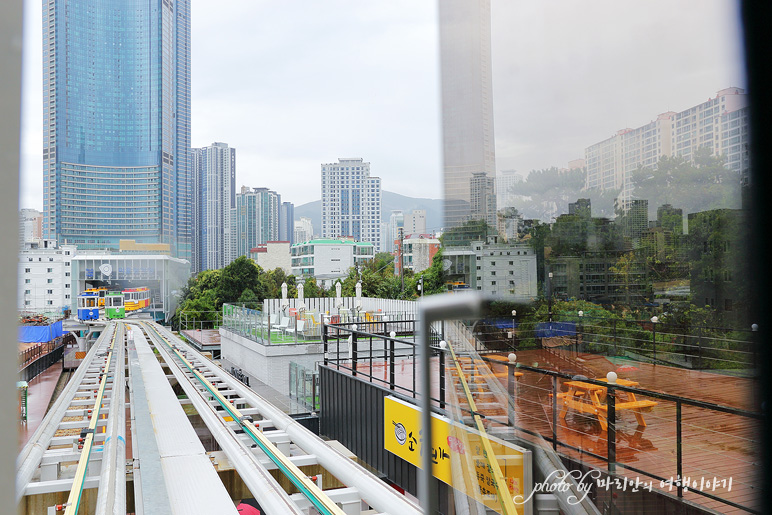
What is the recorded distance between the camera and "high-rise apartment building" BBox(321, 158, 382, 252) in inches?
517

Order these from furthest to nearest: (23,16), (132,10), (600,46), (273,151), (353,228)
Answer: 1. (273,151)
2. (353,228)
3. (132,10)
4. (600,46)
5. (23,16)

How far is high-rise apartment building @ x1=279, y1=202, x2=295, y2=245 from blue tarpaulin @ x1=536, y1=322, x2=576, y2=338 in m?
42.9

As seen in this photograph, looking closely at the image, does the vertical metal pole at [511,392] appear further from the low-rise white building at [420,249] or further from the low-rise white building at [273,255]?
the low-rise white building at [273,255]

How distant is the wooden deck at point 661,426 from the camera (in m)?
0.39

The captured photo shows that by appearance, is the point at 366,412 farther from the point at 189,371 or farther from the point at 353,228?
the point at 353,228

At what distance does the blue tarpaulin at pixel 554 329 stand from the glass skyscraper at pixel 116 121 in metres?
0.52

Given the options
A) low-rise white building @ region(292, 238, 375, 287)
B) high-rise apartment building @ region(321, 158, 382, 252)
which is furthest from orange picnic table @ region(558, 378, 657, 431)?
low-rise white building @ region(292, 238, 375, 287)

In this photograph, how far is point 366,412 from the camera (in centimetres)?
302

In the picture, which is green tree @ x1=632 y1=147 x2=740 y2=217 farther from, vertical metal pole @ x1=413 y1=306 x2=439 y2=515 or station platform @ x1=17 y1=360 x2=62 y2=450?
station platform @ x1=17 y1=360 x2=62 y2=450

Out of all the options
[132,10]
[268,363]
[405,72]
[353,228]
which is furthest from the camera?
Result: [353,228]

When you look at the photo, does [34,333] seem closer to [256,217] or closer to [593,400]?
[593,400]

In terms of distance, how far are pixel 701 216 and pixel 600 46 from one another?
0.71 ft

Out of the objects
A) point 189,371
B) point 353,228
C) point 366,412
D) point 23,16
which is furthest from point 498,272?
point 353,228

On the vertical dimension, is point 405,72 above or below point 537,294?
above
